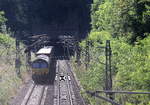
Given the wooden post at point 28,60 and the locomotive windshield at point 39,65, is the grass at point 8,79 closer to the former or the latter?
the wooden post at point 28,60

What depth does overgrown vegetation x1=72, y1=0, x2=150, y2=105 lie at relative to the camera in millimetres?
23141

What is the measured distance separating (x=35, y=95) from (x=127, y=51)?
41.6 feet

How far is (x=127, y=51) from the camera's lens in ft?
93.3

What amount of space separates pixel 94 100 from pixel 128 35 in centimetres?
652

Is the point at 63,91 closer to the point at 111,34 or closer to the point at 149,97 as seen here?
the point at 111,34

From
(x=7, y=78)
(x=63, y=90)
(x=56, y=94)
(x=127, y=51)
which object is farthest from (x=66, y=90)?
(x=127, y=51)

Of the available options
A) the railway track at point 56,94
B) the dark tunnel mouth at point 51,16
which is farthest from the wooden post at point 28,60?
the dark tunnel mouth at point 51,16

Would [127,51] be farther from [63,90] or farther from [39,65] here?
[63,90]

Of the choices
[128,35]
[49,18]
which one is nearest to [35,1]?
[49,18]

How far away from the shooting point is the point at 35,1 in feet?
270

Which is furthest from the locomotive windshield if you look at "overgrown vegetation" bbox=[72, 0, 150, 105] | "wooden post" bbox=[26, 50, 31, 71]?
"wooden post" bbox=[26, 50, 31, 71]

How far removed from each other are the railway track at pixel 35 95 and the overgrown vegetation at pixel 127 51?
404 cm

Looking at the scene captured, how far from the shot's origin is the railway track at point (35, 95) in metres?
34.7

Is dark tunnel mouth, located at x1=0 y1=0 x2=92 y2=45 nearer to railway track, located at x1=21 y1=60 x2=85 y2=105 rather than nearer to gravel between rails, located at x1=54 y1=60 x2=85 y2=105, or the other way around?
gravel between rails, located at x1=54 y1=60 x2=85 y2=105
